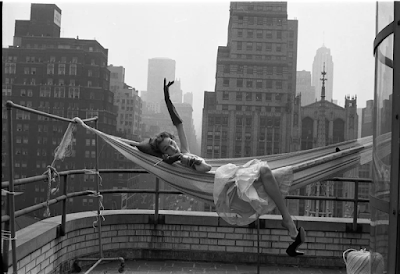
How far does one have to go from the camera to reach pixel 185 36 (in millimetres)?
10852

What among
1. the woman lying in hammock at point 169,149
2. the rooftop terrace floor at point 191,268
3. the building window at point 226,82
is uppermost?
the building window at point 226,82

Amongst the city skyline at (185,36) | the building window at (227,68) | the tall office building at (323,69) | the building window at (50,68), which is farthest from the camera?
the building window at (227,68)

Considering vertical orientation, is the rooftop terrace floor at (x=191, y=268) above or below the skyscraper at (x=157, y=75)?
below

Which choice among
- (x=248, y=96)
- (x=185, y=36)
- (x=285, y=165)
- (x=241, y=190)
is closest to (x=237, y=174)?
(x=241, y=190)

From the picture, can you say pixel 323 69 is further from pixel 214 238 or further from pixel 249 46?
pixel 214 238

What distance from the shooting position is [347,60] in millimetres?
10867

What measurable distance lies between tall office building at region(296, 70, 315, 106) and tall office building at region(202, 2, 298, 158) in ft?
1.31

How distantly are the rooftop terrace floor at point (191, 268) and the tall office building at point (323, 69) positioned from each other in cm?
904

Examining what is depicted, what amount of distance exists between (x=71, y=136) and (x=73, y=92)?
8914mm

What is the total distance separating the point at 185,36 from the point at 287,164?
352 inches

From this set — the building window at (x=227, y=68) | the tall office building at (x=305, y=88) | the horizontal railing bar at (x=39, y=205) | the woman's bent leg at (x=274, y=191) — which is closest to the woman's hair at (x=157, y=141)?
the horizontal railing bar at (x=39, y=205)

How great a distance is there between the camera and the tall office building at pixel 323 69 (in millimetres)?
11414

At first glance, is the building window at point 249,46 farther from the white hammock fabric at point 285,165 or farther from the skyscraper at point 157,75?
the white hammock fabric at point 285,165

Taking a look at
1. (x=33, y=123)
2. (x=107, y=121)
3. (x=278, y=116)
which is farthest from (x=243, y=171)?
(x=278, y=116)
